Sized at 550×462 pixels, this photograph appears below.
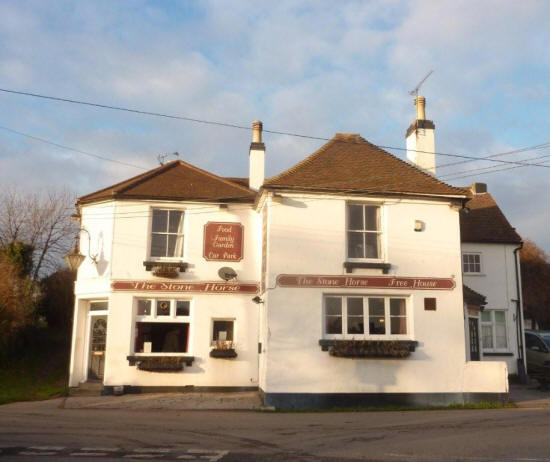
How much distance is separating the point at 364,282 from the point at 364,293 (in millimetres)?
315

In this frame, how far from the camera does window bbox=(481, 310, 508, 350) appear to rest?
23625mm

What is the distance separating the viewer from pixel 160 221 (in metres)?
19.4

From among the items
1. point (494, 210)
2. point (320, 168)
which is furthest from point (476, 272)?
point (320, 168)

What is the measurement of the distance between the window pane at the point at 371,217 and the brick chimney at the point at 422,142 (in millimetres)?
3146

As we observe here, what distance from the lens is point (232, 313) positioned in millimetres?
19016

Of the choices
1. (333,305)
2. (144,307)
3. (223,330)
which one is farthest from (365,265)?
(144,307)

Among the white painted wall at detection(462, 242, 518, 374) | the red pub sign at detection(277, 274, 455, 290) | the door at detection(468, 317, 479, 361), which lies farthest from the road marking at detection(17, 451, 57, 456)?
the white painted wall at detection(462, 242, 518, 374)

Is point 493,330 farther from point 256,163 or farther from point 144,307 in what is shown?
point 144,307

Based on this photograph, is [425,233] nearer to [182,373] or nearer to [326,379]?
[326,379]

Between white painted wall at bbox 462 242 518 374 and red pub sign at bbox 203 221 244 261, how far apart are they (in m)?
10.1

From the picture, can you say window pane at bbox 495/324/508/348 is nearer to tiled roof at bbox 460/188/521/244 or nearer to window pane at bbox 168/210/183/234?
tiled roof at bbox 460/188/521/244

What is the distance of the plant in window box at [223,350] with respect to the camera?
18516mm

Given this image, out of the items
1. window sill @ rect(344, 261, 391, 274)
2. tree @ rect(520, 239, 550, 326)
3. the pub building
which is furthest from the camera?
tree @ rect(520, 239, 550, 326)

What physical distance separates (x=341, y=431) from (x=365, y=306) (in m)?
5.49
